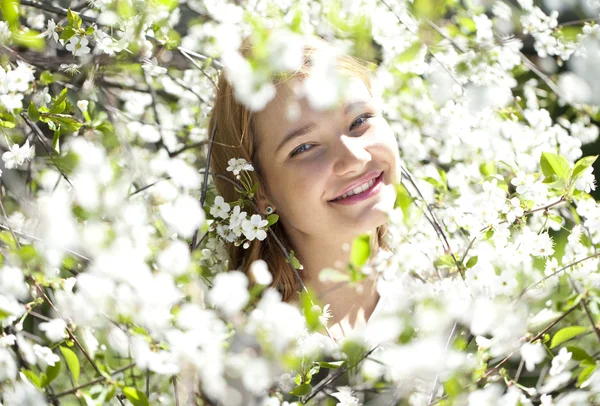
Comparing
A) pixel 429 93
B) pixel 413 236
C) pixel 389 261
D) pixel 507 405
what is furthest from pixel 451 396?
pixel 429 93

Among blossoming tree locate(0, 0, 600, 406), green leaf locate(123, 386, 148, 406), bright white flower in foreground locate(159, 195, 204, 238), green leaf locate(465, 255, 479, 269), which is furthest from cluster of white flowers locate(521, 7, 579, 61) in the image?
green leaf locate(123, 386, 148, 406)

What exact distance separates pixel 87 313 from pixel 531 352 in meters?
0.56

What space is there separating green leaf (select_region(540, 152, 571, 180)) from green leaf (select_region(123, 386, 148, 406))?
0.73 metres

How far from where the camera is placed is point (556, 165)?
3.72 feet

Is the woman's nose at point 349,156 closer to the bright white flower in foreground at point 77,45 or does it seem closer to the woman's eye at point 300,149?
the woman's eye at point 300,149

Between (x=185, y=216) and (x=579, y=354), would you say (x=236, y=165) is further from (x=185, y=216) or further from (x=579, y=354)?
(x=579, y=354)

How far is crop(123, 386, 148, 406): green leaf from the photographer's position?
90cm

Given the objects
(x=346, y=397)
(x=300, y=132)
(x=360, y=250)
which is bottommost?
(x=346, y=397)

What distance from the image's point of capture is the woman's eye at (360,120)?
1.39 m

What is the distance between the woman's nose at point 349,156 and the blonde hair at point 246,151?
0.60 feet

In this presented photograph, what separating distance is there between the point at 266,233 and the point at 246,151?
180 millimetres

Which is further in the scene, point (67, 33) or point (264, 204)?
point (264, 204)

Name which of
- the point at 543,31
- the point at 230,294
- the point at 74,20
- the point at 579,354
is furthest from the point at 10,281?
the point at 543,31

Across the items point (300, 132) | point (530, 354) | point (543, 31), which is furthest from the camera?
point (543, 31)
